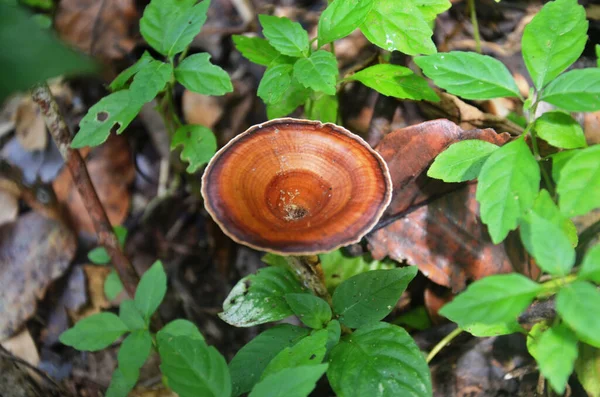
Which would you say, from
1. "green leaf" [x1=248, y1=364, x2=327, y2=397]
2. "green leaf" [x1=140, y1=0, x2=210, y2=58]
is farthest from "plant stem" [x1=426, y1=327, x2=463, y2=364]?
"green leaf" [x1=140, y1=0, x2=210, y2=58]

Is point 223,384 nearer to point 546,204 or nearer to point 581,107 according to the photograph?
point 546,204

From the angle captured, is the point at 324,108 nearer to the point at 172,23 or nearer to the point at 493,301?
the point at 172,23

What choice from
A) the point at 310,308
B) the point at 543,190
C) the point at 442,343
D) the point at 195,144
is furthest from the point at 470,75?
the point at 195,144

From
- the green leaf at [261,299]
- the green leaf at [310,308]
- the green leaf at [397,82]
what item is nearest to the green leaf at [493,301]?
the green leaf at [310,308]

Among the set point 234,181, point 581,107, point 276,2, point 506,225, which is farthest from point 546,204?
point 276,2

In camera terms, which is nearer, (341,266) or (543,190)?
(543,190)

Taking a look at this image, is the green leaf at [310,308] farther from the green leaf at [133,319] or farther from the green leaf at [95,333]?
the green leaf at [95,333]
